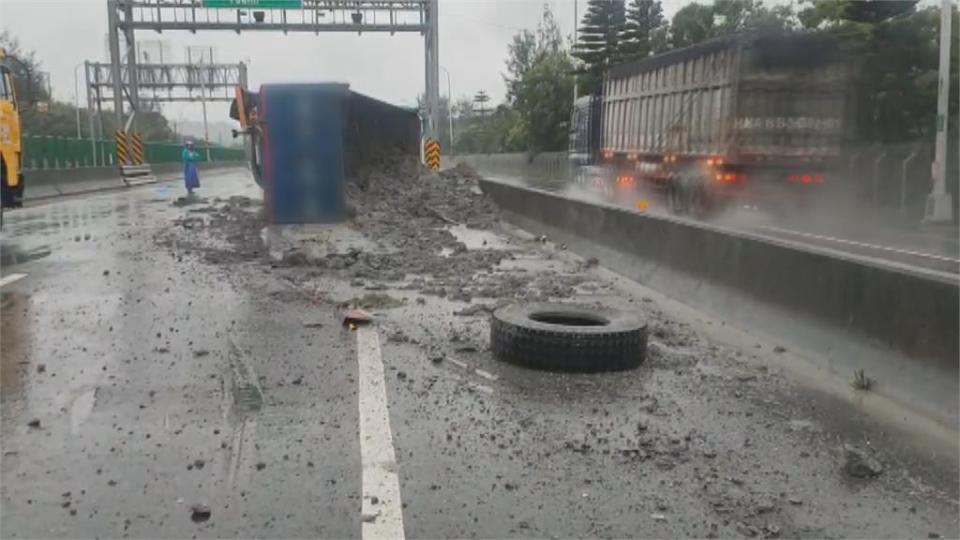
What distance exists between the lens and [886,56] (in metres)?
23.9

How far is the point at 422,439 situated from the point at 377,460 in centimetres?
39

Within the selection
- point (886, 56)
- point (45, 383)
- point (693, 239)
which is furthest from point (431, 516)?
point (886, 56)

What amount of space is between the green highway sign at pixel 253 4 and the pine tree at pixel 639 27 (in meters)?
26.1

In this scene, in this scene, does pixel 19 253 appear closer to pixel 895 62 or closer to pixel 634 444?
pixel 634 444

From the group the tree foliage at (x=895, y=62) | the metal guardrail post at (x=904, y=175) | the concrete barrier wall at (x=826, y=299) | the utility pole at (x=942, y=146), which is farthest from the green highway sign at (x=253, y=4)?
the concrete barrier wall at (x=826, y=299)

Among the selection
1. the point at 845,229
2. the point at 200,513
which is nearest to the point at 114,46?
the point at 845,229

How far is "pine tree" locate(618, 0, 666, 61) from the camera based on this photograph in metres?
56.5

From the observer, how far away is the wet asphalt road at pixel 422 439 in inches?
142

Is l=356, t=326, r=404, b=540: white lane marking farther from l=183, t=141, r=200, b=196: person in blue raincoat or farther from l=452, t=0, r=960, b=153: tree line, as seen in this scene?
l=183, t=141, r=200, b=196: person in blue raincoat

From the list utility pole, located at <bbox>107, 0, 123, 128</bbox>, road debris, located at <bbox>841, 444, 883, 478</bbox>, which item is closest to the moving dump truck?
road debris, located at <bbox>841, 444, 883, 478</bbox>

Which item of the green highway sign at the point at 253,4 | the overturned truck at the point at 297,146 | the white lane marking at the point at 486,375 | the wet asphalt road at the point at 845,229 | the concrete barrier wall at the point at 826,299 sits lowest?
the wet asphalt road at the point at 845,229

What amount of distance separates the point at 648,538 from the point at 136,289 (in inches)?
286

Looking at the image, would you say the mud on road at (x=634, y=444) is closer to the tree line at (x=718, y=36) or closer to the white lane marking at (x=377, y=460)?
the white lane marking at (x=377, y=460)

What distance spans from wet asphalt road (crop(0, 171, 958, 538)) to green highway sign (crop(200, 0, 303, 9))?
3327 centimetres
